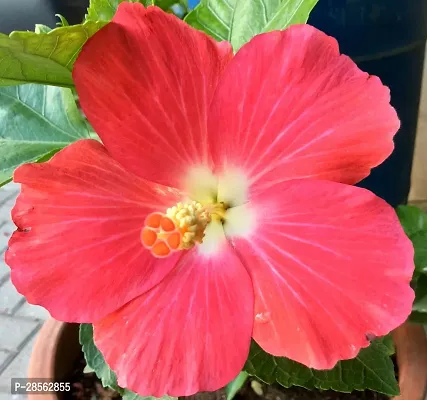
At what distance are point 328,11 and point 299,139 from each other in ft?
2.42

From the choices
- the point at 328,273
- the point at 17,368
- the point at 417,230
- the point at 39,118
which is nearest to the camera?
the point at 328,273

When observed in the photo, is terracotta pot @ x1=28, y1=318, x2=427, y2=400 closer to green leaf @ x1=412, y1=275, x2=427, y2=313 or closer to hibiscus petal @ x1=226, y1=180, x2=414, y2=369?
green leaf @ x1=412, y1=275, x2=427, y2=313

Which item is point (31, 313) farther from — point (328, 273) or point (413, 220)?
point (328, 273)

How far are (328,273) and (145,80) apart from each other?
170mm

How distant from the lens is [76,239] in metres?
0.39

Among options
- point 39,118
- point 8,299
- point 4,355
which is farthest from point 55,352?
point 8,299

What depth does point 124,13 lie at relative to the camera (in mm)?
360

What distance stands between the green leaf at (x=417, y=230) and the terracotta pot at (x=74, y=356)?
0.47 feet

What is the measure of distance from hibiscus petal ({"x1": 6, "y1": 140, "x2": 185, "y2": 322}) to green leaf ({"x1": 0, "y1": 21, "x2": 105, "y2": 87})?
0.07 metres

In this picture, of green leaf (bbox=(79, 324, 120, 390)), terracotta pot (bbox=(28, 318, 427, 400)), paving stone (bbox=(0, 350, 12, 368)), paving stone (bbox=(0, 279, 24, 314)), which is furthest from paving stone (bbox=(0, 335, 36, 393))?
green leaf (bbox=(79, 324, 120, 390))

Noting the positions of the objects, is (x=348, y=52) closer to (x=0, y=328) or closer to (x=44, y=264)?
(x=44, y=264)

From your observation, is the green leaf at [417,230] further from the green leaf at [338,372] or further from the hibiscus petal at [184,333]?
the hibiscus petal at [184,333]

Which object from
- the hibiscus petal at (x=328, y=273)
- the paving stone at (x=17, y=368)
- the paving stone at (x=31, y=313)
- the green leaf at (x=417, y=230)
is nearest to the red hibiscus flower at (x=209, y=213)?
the hibiscus petal at (x=328, y=273)

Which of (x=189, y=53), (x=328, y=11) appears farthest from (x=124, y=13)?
(x=328, y=11)
